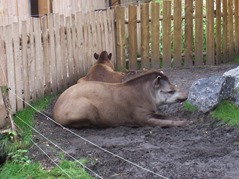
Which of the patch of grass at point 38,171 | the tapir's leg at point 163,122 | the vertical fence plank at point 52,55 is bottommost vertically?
the patch of grass at point 38,171

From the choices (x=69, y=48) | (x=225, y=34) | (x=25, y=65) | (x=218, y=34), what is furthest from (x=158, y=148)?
(x=225, y=34)

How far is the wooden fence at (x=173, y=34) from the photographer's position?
1373 cm

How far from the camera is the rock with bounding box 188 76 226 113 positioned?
376 inches

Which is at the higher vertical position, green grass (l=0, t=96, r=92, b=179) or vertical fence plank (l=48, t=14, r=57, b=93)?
vertical fence plank (l=48, t=14, r=57, b=93)

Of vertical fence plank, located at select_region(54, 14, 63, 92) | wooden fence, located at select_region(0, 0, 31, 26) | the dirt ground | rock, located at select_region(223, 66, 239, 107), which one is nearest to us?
the dirt ground

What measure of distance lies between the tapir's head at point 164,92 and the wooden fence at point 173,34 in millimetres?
3922

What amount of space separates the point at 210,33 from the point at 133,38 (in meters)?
1.73

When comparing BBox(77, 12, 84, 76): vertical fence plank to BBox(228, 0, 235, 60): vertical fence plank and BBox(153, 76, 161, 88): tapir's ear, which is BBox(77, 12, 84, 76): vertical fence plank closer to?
BBox(153, 76, 161, 88): tapir's ear

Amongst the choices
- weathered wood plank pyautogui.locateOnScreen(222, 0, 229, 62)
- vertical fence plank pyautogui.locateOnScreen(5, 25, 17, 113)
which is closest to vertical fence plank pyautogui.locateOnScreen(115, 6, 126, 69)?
weathered wood plank pyautogui.locateOnScreen(222, 0, 229, 62)

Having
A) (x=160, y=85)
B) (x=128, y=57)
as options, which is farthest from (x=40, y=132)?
(x=128, y=57)

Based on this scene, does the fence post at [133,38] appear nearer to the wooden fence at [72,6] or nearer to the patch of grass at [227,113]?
the wooden fence at [72,6]

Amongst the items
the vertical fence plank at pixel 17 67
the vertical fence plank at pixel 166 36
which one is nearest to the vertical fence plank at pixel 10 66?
the vertical fence plank at pixel 17 67

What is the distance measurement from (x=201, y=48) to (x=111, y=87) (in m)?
4.85

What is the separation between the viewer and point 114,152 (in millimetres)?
7941
